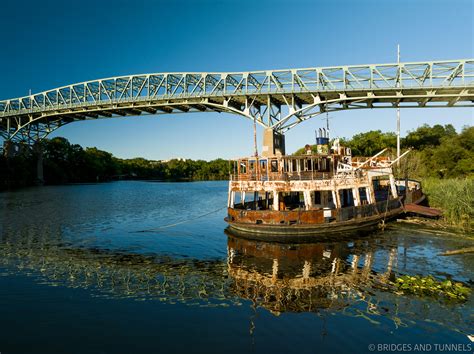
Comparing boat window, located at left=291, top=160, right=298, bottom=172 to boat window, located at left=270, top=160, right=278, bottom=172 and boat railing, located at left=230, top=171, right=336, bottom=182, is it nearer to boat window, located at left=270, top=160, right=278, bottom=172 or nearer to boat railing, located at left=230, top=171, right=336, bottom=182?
boat window, located at left=270, top=160, right=278, bottom=172

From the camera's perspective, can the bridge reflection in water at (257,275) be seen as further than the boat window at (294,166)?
No

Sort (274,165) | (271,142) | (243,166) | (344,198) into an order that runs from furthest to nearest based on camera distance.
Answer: (271,142)
(344,198)
(243,166)
(274,165)

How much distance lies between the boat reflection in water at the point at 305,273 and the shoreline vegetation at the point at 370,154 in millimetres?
10882

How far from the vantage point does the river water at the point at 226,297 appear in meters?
8.78

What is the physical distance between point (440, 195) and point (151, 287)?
26220 mm

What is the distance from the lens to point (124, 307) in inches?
426

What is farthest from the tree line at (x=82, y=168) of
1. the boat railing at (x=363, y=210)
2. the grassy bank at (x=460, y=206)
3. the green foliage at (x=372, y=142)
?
the grassy bank at (x=460, y=206)

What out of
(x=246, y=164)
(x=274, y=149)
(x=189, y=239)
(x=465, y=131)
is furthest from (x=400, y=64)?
(x=189, y=239)

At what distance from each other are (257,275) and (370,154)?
67.4 metres

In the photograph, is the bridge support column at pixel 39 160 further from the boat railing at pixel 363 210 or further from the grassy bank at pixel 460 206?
the grassy bank at pixel 460 206

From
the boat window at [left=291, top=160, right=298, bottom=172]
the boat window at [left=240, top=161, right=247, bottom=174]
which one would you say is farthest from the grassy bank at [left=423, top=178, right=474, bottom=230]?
the boat window at [left=240, top=161, right=247, bottom=174]

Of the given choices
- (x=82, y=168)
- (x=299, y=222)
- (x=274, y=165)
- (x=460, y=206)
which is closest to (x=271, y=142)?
(x=274, y=165)

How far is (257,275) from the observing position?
14102mm

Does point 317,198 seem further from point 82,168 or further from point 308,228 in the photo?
point 82,168
